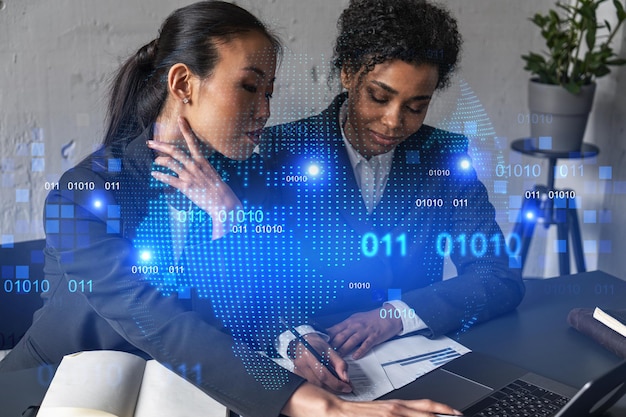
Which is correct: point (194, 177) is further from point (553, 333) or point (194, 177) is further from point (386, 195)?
point (553, 333)

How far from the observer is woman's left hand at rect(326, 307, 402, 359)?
86 cm

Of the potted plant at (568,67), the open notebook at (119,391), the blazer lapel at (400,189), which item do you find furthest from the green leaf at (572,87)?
the open notebook at (119,391)

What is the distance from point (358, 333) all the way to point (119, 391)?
0.30 metres

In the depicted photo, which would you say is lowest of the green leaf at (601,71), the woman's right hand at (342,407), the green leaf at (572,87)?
the woman's right hand at (342,407)

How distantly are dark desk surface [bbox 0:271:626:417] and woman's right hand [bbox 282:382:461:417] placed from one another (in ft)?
0.49

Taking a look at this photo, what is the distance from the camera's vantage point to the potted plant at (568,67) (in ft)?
2.86

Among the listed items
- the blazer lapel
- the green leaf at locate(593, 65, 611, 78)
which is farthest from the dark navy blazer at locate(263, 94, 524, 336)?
the green leaf at locate(593, 65, 611, 78)

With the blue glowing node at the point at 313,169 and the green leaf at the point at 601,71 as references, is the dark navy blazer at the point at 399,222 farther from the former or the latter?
the green leaf at the point at 601,71

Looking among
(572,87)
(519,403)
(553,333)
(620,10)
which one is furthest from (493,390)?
(620,10)

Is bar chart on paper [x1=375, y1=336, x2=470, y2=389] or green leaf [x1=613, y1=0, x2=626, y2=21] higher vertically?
green leaf [x1=613, y1=0, x2=626, y2=21]

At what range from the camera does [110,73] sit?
79 centimetres

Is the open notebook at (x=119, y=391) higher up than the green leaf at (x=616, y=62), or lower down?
lower down

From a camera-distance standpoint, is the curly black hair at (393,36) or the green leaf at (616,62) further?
the green leaf at (616,62)

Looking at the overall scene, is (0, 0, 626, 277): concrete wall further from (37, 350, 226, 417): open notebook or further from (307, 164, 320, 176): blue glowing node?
(37, 350, 226, 417): open notebook
